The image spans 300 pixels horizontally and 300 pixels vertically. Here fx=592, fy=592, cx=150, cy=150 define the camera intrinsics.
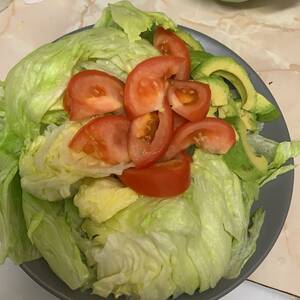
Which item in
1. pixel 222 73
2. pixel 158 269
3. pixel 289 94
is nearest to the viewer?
pixel 158 269

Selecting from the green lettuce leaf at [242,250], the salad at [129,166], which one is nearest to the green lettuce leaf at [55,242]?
the salad at [129,166]

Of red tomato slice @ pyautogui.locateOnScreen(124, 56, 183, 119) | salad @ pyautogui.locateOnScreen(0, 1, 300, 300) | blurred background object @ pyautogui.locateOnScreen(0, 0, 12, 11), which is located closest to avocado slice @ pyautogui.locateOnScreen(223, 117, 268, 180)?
salad @ pyautogui.locateOnScreen(0, 1, 300, 300)

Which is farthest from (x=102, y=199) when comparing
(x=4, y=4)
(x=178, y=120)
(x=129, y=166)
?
(x=4, y=4)

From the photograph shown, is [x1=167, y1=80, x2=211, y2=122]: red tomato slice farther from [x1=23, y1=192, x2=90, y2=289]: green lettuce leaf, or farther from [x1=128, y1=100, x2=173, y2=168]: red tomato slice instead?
[x1=23, y1=192, x2=90, y2=289]: green lettuce leaf

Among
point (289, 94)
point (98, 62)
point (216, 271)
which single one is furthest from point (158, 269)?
point (289, 94)

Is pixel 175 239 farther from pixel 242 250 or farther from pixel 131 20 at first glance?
pixel 131 20

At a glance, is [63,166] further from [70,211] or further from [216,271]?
[216,271]
